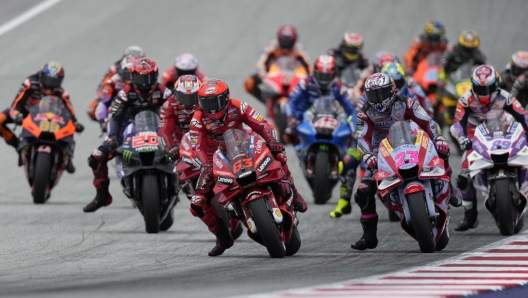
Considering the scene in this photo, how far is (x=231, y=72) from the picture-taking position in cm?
2770

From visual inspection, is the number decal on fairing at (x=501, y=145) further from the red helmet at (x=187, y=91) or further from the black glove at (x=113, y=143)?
the black glove at (x=113, y=143)

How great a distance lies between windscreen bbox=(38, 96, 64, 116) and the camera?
16914 mm

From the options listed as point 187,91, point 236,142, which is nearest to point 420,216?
point 236,142

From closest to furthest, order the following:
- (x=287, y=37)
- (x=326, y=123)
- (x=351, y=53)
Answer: (x=326, y=123) → (x=351, y=53) → (x=287, y=37)

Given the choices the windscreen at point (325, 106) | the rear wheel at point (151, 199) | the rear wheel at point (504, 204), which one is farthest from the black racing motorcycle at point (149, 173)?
the rear wheel at point (504, 204)

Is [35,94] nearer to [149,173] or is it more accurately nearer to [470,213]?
[149,173]

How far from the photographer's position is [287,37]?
2191cm

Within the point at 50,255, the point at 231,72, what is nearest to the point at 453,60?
the point at 231,72

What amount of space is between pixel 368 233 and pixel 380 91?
1496 mm

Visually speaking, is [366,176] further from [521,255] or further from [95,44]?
[95,44]

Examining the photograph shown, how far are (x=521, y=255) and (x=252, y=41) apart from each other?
727 inches

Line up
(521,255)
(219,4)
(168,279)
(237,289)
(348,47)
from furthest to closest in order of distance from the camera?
1. (219,4)
2. (348,47)
3. (521,255)
4. (168,279)
5. (237,289)

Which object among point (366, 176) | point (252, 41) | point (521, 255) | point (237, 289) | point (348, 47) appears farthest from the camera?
point (252, 41)

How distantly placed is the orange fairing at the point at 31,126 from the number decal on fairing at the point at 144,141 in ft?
8.95
